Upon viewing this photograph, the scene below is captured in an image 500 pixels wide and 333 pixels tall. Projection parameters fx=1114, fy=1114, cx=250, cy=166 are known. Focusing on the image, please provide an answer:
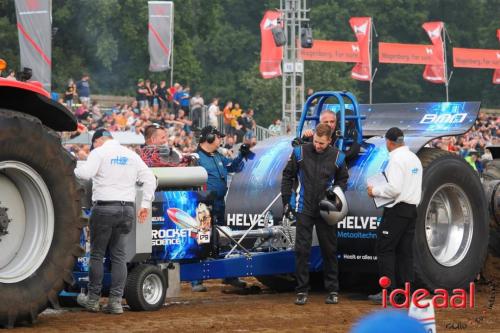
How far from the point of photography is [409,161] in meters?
9.70

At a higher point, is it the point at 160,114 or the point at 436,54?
the point at 436,54

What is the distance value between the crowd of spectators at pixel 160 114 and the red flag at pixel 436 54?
14.9 meters

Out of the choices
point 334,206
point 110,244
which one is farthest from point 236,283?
point 110,244

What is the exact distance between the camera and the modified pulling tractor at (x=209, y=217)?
304 inches

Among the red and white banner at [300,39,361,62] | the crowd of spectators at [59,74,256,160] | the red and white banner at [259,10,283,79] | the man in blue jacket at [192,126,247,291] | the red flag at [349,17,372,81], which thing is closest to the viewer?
the man in blue jacket at [192,126,247,291]

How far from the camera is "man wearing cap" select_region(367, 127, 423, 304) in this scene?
9633 mm

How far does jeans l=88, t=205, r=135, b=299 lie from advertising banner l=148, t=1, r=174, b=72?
23.6m

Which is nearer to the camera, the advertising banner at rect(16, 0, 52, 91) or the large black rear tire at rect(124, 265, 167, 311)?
the large black rear tire at rect(124, 265, 167, 311)

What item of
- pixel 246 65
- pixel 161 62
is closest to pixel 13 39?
pixel 161 62

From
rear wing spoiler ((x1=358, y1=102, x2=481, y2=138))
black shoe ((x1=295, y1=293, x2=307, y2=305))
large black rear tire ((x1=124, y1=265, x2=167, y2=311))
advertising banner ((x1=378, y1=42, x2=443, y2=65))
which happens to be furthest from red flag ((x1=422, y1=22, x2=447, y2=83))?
large black rear tire ((x1=124, y1=265, x2=167, y2=311))

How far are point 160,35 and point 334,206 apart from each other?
77.0 ft

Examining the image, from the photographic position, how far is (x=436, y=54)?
4481 centimetres

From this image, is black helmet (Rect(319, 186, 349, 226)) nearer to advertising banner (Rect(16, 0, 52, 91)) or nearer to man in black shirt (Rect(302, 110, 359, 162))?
man in black shirt (Rect(302, 110, 359, 162))

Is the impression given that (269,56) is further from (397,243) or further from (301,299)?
(301,299)
